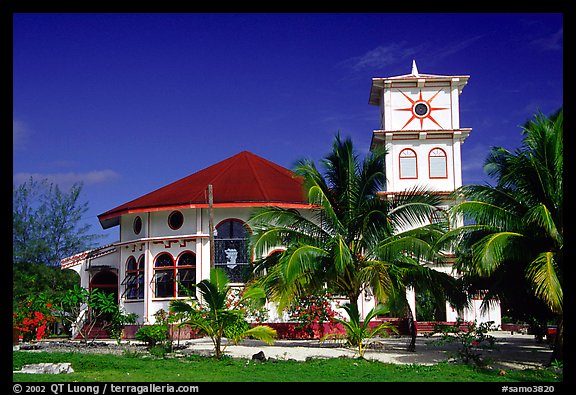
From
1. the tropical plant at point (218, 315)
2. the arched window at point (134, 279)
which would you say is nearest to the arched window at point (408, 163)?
the arched window at point (134, 279)

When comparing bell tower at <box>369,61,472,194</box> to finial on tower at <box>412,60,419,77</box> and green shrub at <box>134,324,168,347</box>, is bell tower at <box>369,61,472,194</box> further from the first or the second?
green shrub at <box>134,324,168,347</box>

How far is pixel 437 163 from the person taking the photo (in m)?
34.2

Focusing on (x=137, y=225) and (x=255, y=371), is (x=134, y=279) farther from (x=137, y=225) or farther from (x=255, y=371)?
(x=255, y=371)

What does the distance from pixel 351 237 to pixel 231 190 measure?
11183 millimetres

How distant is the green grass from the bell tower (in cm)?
1809

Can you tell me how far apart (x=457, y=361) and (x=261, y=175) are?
1734cm

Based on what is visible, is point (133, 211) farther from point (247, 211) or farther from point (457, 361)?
point (457, 361)

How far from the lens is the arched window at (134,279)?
1240 inches

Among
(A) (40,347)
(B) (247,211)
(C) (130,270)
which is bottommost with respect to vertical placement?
(A) (40,347)

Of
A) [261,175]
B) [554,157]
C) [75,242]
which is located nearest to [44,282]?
[75,242]

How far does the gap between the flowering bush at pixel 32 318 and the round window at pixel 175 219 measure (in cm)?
752

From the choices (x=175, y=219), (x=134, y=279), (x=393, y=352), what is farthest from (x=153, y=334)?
(x=134, y=279)

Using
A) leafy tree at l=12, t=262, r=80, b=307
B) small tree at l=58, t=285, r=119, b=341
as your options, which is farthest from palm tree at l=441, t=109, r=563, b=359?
leafy tree at l=12, t=262, r=80, b=307

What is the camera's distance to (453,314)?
107 ft
